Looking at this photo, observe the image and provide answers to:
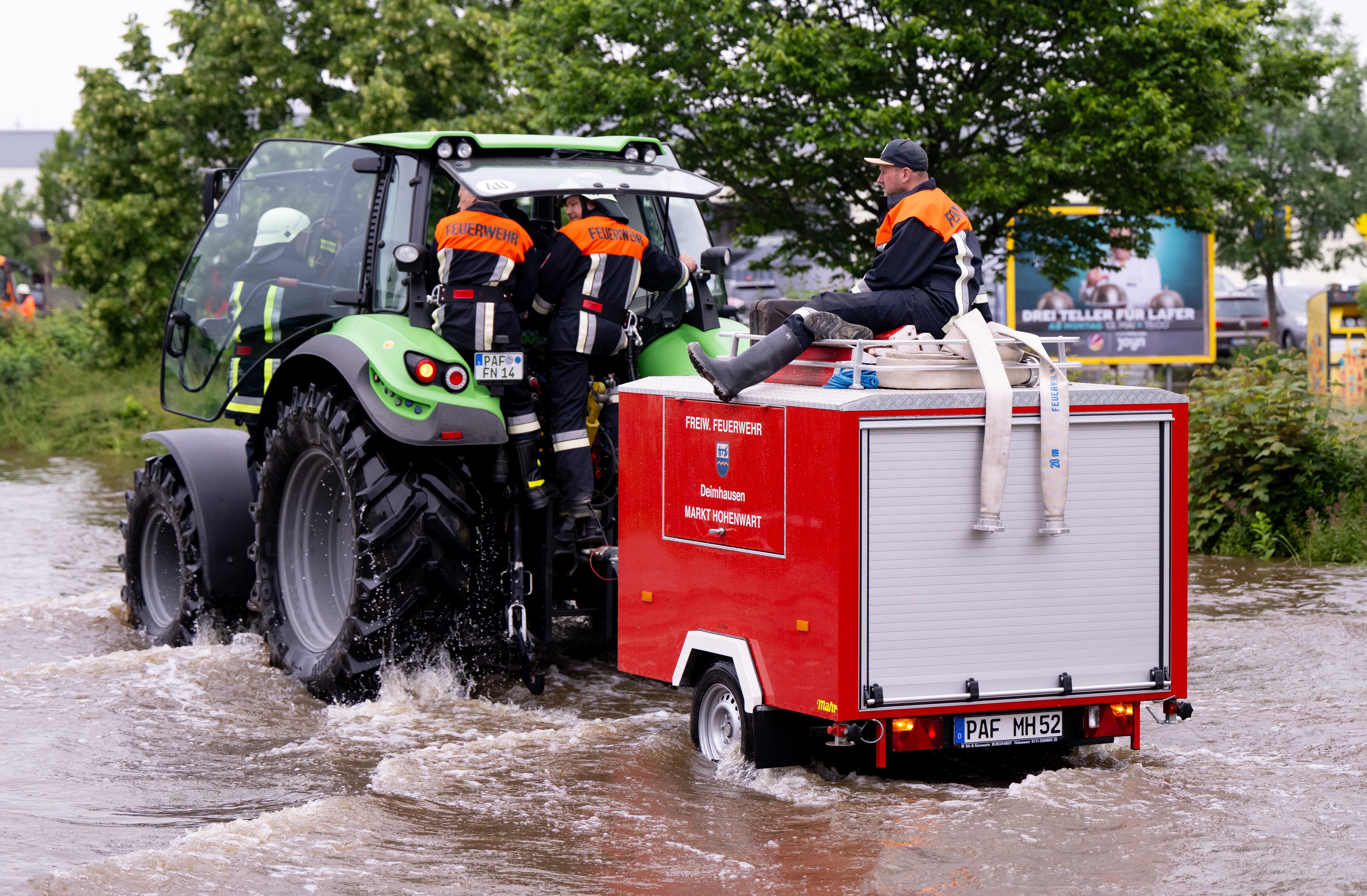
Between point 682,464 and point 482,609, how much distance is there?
1.45 metres

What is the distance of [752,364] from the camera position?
6.06 m

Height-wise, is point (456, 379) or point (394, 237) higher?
point (394, 237)

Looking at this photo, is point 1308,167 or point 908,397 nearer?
point 908,397

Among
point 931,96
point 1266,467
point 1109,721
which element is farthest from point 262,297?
point 931,96

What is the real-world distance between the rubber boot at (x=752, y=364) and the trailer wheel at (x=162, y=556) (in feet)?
12.8

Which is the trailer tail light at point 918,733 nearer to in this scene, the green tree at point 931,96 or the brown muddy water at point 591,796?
the brown muddy water at point 591,796

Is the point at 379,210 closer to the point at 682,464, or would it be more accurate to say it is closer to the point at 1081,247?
the point at 682,464

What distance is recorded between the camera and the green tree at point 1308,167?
30.5 meters

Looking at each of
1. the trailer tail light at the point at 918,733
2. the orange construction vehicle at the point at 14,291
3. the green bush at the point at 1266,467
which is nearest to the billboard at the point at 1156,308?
the green bush at the point at 1266,467

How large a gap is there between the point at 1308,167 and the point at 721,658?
28.3 m

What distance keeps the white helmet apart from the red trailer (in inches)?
115

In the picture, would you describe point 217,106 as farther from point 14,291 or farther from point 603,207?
point 603,207

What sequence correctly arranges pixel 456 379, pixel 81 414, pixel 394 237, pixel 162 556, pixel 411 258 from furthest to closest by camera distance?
pixel 81 414 → pixel 162 556 → pixel 394 237 → pixel 411 258 → pixel 456 379

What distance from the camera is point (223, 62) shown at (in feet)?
83.2
